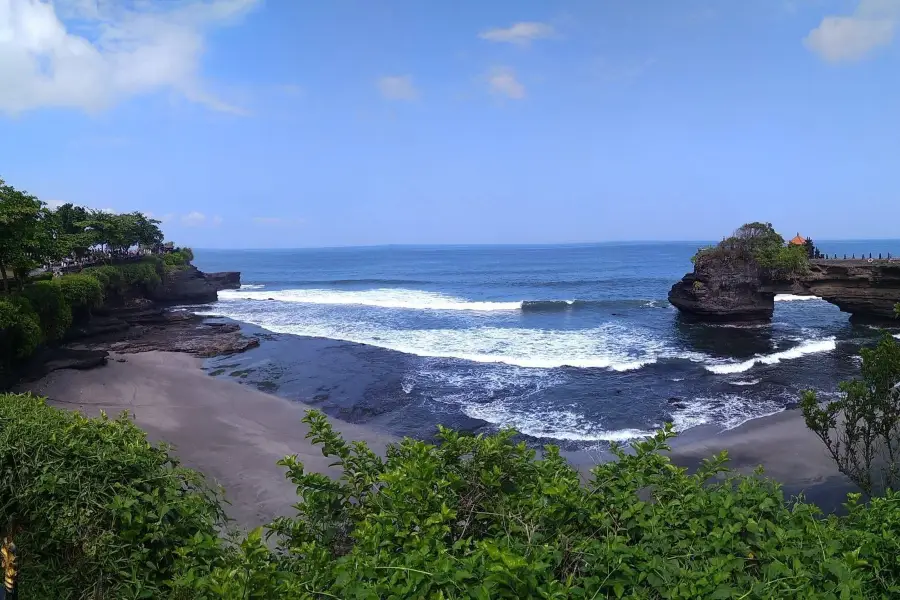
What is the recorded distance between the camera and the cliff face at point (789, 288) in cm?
2919

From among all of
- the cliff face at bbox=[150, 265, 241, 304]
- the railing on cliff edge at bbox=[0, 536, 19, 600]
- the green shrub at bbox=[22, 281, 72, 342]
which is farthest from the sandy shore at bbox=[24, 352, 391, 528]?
the cliff face at bbox=[150, 265, 241, 304]

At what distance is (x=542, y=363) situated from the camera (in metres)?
22.5

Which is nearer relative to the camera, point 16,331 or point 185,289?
point 16,331

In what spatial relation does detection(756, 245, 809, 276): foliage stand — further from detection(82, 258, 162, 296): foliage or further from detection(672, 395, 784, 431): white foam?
detection(82, 258, 162, 296): foliage

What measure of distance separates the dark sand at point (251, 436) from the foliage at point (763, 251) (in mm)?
17295

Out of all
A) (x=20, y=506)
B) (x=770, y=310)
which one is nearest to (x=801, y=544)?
(x=20, y=506)

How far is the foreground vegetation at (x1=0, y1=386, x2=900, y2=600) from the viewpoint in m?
2.81

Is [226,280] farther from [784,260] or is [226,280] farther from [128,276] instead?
[784,260]

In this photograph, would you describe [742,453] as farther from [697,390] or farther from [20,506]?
[20,506]

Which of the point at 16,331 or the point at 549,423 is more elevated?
the point at 16,331

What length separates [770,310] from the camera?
105 feet

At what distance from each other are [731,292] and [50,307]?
114 feet

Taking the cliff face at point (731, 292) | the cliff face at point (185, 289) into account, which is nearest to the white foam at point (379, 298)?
the cliff face at point (185, 289)

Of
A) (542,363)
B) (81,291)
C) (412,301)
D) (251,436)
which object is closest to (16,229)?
(81,291)
